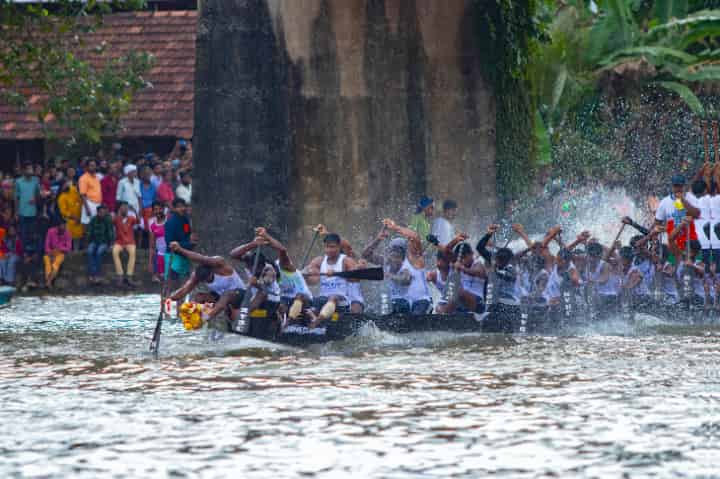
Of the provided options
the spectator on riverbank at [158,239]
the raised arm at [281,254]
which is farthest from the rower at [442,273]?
the spectator on riverbank at [158,239]

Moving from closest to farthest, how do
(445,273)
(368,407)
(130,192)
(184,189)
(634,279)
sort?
1. (368,407)
2. (445,273)
3. (634,279)
4. (130,192)
5. (184,189)

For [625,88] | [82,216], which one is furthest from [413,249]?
[625,88]

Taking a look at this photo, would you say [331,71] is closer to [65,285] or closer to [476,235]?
[476,235]

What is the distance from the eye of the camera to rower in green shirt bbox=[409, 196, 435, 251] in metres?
20.4

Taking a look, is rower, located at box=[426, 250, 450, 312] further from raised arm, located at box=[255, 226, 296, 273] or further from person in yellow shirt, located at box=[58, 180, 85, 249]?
person in yellow shirt, located at box=[58, 180, 85, 249]

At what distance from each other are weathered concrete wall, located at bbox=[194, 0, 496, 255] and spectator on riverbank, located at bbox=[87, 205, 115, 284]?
6048mm

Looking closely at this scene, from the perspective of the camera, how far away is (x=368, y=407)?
1143 centimetres

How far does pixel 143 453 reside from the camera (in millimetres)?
9664

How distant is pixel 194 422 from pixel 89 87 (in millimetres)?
15343

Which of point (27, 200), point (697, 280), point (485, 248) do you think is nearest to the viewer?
point (485, 248)

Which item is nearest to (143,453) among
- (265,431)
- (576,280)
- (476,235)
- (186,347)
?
(265,431)

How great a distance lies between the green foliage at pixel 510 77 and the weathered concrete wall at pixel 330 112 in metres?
0.33

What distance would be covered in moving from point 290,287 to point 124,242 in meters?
9.63

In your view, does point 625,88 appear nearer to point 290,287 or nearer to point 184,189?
point 184,189
